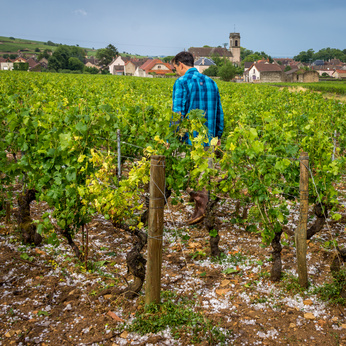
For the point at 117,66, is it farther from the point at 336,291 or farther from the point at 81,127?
the point at 336,291

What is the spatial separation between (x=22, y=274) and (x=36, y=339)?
43.7 inches

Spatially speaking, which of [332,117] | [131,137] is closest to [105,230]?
[131,137]

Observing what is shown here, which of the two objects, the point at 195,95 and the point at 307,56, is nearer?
the point at 195,95

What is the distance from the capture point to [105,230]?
5332 millimetres

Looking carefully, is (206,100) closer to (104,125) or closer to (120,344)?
(104,125)

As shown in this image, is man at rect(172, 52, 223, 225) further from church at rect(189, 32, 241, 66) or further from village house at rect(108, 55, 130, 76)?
church at rect(189, 32, 241, 66)

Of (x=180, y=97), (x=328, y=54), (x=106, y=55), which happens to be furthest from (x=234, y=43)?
(x=180, y=97)

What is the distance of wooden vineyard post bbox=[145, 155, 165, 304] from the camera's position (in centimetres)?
313

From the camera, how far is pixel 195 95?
511cm

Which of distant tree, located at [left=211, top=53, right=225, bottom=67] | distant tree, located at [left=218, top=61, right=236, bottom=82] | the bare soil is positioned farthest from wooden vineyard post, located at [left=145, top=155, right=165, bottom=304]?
distant tree, located at [left=211, top=53, right=225, bottom=67]

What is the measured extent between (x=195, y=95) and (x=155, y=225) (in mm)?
2475

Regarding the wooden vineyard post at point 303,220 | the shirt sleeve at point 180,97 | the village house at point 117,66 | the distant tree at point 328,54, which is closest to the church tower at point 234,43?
Result: the village house at point 117,66

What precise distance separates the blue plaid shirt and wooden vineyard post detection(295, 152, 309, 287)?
1.65m

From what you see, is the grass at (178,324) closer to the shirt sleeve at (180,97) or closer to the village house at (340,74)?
the shirt sleeve at (180,97)
